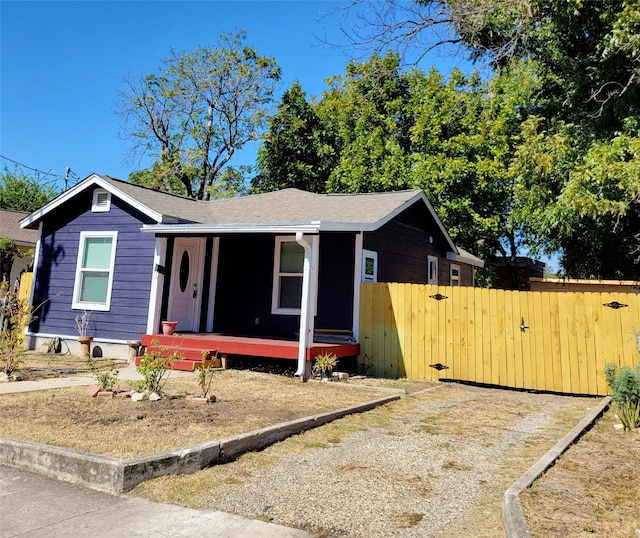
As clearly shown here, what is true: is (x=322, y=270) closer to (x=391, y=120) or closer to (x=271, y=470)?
(x=271, y=470)

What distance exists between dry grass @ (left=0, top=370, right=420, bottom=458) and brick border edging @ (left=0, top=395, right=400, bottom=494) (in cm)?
20

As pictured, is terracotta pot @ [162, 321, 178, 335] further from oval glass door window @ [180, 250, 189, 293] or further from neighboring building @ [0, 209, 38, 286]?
neighboring building @ [0, 209, 38, 286]

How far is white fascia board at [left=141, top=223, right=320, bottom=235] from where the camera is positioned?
864 centimetres

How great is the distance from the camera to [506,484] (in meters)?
3.82

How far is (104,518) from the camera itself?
9.76 ft

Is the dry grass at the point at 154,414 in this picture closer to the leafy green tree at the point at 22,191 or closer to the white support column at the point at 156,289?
the white support column at the point at 156,289

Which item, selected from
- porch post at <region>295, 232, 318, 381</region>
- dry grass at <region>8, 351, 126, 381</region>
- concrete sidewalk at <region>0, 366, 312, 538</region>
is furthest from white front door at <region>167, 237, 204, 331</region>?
concrete sidewalk at <region>0, 366, 312, 538</region>

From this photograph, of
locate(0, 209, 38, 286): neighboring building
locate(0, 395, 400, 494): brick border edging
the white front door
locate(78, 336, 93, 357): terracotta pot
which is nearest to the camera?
locate(0, 395, 400, 494): brick border edging

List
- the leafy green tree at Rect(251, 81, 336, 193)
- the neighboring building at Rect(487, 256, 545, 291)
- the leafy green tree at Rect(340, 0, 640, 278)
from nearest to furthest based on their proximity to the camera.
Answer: the leafy green tree at Rect(340, 0, 640, 278)
the leafy green tree at Rect(251, 81, 336, 193)
the neighboring building at Rect(487, 256, 545, 291)

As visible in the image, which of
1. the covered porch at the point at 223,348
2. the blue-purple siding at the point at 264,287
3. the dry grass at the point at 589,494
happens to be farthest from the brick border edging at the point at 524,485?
the blue-purple siding at the point at 264,287

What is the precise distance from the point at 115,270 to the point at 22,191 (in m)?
32.1

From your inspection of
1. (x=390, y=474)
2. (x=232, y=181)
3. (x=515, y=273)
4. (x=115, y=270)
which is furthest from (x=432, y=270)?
(x=232, y=181)

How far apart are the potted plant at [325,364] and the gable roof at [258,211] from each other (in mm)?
2371

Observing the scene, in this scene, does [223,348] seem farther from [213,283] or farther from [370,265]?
[370,265]
